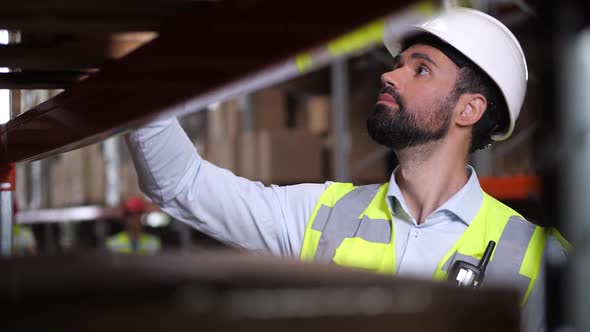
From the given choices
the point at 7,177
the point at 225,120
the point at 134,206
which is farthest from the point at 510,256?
the point at 134,206

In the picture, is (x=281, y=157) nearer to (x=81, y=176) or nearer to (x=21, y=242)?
(x=21, y=242)

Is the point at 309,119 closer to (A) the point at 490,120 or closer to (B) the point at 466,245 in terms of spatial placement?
(A) the point at 490,120

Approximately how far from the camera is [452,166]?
8.24 ft

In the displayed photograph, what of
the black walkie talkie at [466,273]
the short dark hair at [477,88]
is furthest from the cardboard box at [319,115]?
the black walkie talkie at [466,273]

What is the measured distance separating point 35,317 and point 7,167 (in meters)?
1.48

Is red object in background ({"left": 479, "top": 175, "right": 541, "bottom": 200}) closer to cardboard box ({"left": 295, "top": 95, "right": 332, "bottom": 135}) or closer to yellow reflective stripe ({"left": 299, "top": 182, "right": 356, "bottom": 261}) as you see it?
yellow reflective stripe ({"left": 299, "top": 182, "right": 356, "bottom": 261})

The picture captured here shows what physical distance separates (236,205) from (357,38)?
1816mm

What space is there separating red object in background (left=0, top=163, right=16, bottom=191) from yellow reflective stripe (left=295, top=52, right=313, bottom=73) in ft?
4.11

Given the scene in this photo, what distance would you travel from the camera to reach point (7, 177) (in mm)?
1883

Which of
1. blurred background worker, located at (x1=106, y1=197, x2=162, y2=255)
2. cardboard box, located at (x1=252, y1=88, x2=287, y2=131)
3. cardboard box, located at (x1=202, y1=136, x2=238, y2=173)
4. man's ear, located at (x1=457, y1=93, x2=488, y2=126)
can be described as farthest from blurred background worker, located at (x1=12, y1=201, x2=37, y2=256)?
cardboard box, located at (x1=252, y1=88, x2=287, y2=131)

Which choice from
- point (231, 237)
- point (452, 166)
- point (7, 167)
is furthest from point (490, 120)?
point (7, 167)

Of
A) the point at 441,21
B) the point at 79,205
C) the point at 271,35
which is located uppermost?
the point at 441,21

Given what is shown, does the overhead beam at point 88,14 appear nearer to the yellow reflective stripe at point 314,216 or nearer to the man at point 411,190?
the man at point 411,190

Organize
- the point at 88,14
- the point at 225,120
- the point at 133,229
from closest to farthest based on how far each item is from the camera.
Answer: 1. the point at 88,14
2. the point at 225,120
3. the point at 133,229
